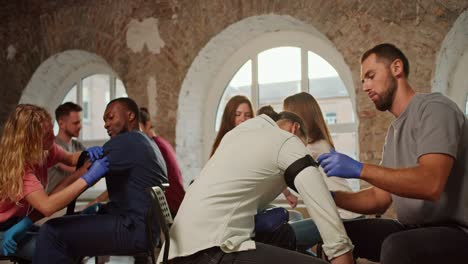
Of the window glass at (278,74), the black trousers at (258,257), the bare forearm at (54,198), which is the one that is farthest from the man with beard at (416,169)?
the window glass at (278,74)

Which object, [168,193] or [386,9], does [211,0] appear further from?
→ [168,193]

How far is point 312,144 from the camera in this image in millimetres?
2725

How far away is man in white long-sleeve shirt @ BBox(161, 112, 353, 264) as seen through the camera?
164 centimetres

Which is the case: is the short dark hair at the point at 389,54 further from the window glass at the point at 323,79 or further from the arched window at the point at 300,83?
the window glass at the point at 323,79

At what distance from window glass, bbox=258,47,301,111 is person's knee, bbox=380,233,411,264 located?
248 centimetres

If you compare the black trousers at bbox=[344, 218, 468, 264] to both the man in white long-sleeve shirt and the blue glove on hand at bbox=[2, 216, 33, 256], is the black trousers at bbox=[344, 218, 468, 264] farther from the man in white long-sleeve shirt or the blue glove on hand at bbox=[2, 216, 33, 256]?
the blue glove on hand at bbox=[2, 216, 33, 256]

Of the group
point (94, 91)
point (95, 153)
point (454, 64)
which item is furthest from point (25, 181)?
point (94, 91)

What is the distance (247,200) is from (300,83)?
251 cm

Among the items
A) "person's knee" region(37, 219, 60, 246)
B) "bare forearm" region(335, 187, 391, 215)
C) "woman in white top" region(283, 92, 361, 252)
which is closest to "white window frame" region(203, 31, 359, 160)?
"woman in white top" region(283, 92, 361, 252)

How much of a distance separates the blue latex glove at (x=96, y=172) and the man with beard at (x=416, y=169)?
98 cm

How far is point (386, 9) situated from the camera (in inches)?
134

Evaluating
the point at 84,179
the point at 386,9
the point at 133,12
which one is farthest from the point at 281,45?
the point at 84,179

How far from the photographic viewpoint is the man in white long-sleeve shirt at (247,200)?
1643 mm

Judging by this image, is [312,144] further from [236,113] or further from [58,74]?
[58,74]
